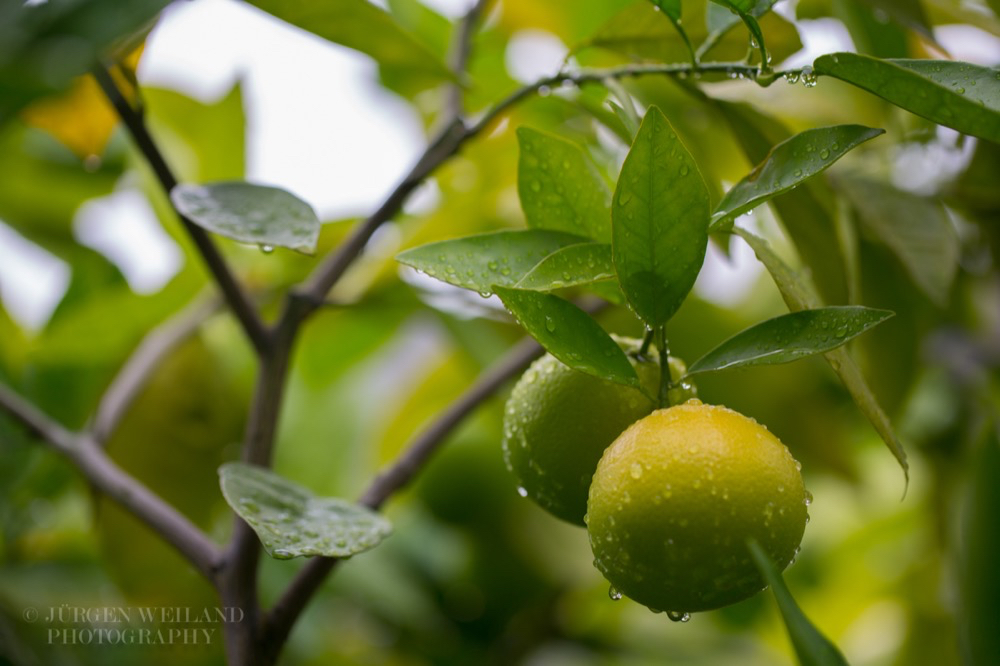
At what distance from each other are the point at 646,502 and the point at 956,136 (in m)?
0.62

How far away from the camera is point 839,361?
1.35 ft

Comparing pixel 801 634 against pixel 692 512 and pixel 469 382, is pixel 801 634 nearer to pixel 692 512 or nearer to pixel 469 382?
pixel 692 512

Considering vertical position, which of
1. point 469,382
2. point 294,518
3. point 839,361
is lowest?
point 469,382

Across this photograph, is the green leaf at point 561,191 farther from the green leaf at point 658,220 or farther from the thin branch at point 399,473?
the thin branch at point 399,473

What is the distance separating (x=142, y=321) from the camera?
90 centimetres

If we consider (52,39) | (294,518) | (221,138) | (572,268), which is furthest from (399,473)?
(221,138)

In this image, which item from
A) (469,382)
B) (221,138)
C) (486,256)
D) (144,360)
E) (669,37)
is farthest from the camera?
(469,382)

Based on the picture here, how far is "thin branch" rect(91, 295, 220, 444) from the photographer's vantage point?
2.51 feet

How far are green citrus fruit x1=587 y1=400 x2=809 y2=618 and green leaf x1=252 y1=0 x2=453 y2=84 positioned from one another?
1.16 ft

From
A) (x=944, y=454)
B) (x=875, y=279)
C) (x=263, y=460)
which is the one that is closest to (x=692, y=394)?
(x=263, y=460)

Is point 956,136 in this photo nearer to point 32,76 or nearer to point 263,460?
point 263,460

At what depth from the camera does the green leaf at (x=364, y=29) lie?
0.57 m

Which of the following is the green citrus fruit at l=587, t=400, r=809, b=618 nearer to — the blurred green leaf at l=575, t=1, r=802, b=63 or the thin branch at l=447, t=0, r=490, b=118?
the blurred green leaf at l=575, t=1, r=802, b=63

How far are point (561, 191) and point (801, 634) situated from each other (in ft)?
0.80
